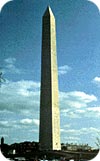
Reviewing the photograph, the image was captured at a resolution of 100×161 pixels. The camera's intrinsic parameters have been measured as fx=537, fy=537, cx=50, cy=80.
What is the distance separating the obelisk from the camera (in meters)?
7.57

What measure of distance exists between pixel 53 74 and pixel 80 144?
3.71 feet

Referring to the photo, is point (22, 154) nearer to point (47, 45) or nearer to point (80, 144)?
point (80, 144)

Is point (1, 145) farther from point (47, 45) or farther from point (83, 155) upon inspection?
point (47, 45)

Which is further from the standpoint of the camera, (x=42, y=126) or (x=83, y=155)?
(x=42, y=126)

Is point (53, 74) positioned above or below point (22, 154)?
above

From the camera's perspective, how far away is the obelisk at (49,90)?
7.57 metres

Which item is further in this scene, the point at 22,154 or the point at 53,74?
the point at 53,74

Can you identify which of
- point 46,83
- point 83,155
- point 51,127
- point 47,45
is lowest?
point 83,155

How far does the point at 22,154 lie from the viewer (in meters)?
7.18

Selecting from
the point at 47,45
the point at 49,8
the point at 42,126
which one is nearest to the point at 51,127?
the point at 42,126

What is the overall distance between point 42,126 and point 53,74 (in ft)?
2.48

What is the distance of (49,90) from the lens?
775 cm

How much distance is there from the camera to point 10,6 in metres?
7.21

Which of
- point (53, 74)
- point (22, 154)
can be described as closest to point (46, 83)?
point (53, 74)
